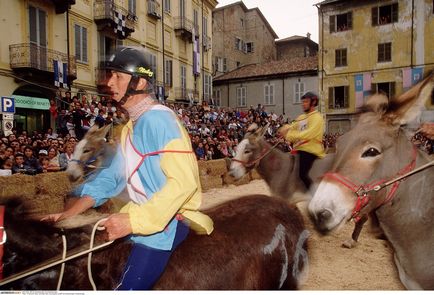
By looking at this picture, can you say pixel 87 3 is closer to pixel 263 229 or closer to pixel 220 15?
→ pixel 220 15

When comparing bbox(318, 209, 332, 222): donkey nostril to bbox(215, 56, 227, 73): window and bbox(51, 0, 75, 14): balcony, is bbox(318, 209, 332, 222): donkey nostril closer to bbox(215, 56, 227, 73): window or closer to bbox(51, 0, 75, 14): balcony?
bbox(215, 56, 227, 73): window

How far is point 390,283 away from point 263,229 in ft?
6.07

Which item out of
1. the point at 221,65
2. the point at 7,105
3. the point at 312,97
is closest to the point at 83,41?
the point at 7,105

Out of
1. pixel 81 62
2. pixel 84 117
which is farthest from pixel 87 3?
pixel 84 117

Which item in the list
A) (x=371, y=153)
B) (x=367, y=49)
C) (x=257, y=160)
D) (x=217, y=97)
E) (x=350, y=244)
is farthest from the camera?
(x=257, y=160)

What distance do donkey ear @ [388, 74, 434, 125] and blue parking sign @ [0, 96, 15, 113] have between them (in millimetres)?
2204

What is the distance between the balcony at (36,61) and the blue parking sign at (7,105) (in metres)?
0.23

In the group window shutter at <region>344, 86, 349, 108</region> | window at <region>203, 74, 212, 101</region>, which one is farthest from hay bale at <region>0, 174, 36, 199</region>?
window shutter at <region>344, 86, 349, 108</region>

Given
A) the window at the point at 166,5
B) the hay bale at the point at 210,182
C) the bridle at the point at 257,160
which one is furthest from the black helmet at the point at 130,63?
the hay bale at the point at 210,182

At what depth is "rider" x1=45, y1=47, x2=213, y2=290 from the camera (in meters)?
1.13

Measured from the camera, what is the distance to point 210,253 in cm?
138

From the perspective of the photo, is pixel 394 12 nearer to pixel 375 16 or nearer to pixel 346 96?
pixel 375 16

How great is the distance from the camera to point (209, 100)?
2.88m

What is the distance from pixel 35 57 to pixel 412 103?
2.21 meters
